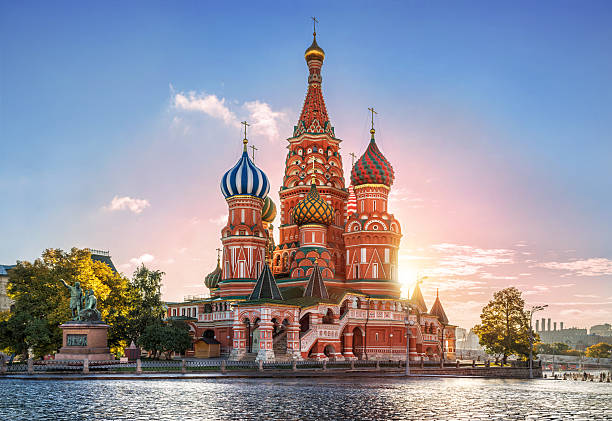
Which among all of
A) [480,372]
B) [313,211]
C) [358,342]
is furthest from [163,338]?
[480,372]

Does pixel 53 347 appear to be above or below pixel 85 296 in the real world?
below

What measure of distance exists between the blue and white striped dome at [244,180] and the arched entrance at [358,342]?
16632 mm

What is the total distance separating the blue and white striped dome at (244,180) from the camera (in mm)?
60688

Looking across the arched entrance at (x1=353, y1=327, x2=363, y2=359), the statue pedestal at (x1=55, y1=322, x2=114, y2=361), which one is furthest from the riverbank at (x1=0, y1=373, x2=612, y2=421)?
the arched entrance at (x1=353, y1=327, x2=363, y2=359)

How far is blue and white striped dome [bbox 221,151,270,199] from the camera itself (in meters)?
60.7

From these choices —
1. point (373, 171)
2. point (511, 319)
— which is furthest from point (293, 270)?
point (511, 319)

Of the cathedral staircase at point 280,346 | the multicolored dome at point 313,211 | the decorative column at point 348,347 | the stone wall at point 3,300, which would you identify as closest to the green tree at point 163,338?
the cathedral staircase at point 280,346

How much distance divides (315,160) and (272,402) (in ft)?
158

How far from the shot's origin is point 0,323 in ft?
143

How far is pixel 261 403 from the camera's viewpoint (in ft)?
61.6

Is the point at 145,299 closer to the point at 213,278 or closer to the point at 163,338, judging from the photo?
the point at 163,338

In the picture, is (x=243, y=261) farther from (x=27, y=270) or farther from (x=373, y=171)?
(x=27, y=270)

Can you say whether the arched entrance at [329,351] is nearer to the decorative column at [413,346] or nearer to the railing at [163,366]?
the railing at [163,366]

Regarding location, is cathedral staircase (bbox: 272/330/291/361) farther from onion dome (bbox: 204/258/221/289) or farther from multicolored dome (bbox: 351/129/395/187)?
onion dome (bbox: 204/258/221/289)
